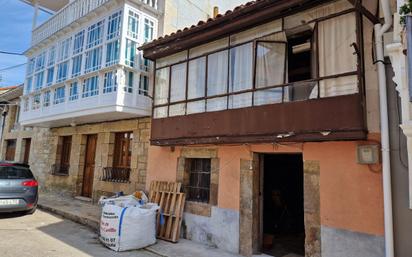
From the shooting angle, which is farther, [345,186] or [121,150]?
[121,150]

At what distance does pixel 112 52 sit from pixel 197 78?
275 cm

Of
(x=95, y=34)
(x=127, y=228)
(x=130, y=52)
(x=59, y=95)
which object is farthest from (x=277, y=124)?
(x=59, y=95)

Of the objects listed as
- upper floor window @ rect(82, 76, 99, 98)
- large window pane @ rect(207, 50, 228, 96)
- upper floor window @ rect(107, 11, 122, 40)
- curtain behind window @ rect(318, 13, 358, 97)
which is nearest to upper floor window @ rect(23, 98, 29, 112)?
upper floor window @ rect(82, 76, 99, 98)

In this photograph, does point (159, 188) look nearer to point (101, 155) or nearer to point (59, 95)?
point (101, 155)

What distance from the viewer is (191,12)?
30.0 ft

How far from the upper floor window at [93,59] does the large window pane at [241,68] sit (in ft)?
13.7

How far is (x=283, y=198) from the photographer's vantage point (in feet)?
26.2

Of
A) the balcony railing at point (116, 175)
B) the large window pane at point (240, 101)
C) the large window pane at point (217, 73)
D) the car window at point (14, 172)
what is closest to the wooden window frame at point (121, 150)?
the balcony railing at point (116, 175)

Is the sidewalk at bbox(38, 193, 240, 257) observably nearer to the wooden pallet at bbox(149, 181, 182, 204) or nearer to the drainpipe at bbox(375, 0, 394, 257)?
the wooden pallet at bbox(149, 181, 182, 204)

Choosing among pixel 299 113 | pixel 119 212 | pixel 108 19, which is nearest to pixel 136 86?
pixel 108 19

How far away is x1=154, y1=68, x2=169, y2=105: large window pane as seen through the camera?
7.25 meters

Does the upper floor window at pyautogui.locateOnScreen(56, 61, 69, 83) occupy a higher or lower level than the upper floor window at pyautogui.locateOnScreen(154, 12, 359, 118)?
higher

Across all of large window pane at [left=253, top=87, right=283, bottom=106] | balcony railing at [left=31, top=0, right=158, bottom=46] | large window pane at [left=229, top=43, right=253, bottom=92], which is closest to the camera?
large window pane at [left=253, top=87, right=283, bottom=106]

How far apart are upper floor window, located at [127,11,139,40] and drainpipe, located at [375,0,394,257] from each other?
5800mm
